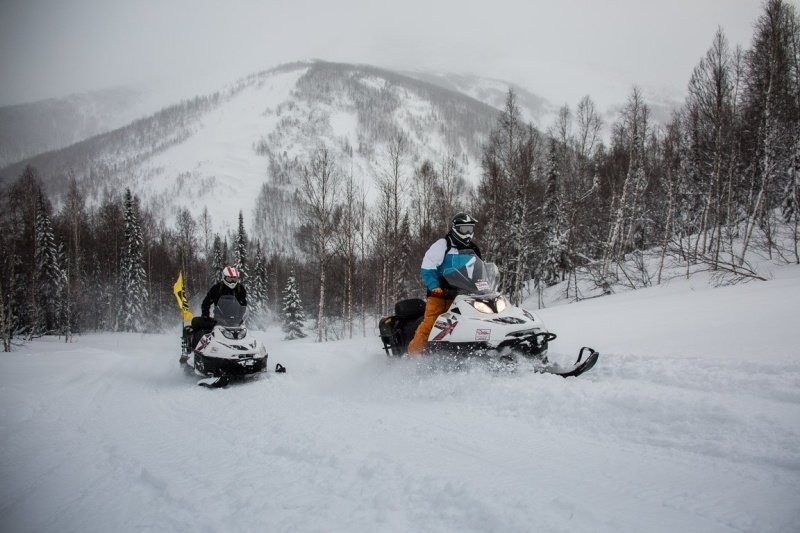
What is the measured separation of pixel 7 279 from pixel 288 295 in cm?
1951

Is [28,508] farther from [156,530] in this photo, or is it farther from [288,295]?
[288,295]

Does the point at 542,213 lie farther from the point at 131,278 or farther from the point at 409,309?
the point at 131,278

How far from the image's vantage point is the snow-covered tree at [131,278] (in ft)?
124

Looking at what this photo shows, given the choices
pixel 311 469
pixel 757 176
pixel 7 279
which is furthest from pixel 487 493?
pixel 7 279

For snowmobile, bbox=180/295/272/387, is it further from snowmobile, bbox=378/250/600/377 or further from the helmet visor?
the helmet visor

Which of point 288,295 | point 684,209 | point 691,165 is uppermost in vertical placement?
point 691,165

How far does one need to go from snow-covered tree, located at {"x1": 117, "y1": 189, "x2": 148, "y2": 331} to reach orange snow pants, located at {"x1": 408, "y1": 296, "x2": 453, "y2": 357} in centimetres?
4069

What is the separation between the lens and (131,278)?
38.0 metres

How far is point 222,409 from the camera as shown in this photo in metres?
5.30

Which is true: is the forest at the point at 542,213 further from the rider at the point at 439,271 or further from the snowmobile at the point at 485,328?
the rider at the point at 439,271

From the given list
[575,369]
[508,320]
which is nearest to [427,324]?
[508,320]

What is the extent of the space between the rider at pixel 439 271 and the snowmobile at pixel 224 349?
3.17 metres

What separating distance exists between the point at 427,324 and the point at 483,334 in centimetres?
91

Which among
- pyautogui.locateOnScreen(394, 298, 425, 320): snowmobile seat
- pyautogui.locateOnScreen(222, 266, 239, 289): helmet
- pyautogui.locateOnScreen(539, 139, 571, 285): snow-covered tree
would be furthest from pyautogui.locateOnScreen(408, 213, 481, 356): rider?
pyautogui.locateOnScreen(539, 139, 571, 285): snow-covered tree
